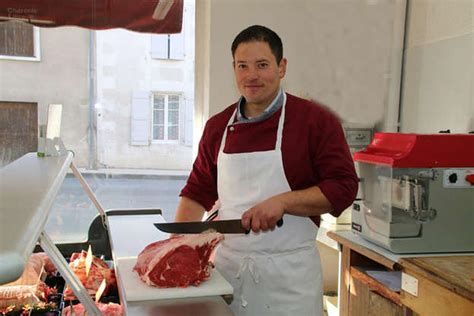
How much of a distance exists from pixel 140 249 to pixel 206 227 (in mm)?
364

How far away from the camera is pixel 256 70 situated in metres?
1.54

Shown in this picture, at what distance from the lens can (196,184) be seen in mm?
1774

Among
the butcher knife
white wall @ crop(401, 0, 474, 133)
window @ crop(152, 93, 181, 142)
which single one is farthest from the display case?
white wall @ crop(401, 0, 474, 133)

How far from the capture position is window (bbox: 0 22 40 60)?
2770 millimetres

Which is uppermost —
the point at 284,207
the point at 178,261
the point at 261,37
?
the point at 261,37

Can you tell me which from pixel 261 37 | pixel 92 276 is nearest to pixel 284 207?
pixel 261 37

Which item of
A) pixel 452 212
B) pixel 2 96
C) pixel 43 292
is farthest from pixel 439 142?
pixel 2 96

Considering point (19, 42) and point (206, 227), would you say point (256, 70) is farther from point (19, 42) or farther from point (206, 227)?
point (19, 42)

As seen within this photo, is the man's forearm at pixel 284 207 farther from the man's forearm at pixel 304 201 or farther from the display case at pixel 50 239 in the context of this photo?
the display case at pixel 50 239

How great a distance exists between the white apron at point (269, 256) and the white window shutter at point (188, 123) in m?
1.48

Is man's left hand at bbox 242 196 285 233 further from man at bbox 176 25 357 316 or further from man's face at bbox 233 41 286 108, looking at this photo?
man's face at bbox 233 41 286 108

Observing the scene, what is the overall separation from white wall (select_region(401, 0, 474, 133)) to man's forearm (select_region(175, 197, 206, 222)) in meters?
1.62

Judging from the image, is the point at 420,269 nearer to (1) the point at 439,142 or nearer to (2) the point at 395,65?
(1) the point at 439,142

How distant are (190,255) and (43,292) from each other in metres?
0.86
